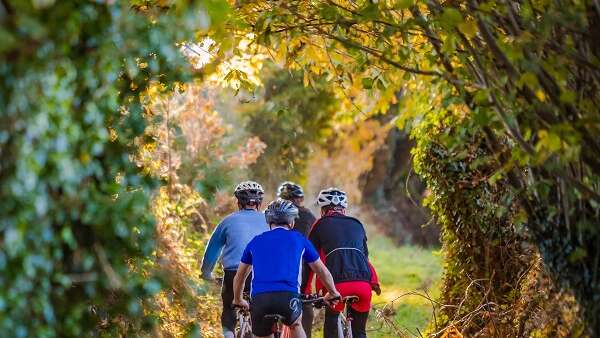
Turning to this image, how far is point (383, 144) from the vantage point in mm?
35250

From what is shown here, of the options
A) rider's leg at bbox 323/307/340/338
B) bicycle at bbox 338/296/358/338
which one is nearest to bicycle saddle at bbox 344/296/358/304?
bicycle at bbox 338/296/358/338

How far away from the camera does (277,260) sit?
10047 mm

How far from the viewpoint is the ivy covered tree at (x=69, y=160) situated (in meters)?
Answer: 5.40

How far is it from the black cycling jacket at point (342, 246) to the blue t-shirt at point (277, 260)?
1.48 meters

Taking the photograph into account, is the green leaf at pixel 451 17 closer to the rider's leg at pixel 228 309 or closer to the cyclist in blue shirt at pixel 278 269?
the cyclist in blue shirt at pixel 278 269

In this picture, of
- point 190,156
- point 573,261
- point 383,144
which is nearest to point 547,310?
point 573,261

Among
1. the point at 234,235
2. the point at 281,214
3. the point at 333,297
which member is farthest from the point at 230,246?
the point at 281,214

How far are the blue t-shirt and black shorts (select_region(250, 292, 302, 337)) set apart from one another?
5 centimetres

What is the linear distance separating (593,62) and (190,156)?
43.9 ft

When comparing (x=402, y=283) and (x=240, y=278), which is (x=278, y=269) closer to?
(x=240, y=278)

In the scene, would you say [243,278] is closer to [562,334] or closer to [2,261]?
[562,334]

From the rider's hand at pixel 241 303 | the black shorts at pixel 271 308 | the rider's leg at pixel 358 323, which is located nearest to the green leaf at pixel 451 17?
the black shorts at pixel 271 308

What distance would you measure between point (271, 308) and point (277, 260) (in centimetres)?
39

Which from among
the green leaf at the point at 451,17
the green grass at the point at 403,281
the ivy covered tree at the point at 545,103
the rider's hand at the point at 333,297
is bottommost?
the green grass at the point at 403,281
